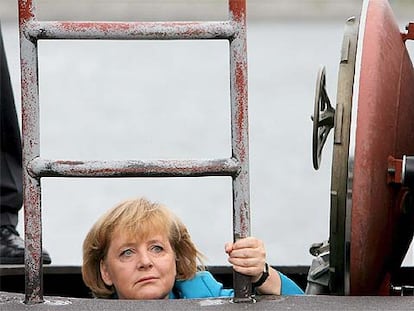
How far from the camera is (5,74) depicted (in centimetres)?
451

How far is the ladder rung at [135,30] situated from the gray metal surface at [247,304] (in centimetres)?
46

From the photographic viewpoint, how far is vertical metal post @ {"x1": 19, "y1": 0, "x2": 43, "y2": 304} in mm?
2424

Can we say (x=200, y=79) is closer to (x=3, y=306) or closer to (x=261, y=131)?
(x=261, y=131)

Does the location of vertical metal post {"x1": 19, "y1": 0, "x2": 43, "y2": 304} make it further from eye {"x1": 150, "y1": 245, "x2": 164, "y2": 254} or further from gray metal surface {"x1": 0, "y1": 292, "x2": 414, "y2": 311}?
eye {"x1": 150, "y1": 245, "x2": 164, "y2": 254}

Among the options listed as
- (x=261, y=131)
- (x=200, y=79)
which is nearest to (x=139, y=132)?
(x=261, y=131)

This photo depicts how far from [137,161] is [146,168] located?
0.07 feet

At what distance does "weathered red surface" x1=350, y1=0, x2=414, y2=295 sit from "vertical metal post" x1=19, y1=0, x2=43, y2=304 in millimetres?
567

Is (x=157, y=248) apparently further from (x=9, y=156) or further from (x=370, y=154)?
(x=9, y=156)

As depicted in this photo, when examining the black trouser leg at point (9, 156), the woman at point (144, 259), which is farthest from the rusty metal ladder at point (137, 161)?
the black trouser leg at point (9, 156)

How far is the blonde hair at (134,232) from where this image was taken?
2893 mm

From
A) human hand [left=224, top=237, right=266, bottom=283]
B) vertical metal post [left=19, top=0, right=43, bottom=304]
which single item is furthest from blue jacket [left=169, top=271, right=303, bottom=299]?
vertical metal post [left=19, top=0, right=43, bottom=304]

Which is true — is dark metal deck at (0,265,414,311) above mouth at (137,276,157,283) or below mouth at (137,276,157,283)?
above

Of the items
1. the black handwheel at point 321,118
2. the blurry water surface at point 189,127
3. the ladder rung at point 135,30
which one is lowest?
the blurry water surface at point 189,127

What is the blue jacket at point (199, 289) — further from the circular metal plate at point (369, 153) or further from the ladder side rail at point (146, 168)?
the ladder side rail at point (146, 168)
